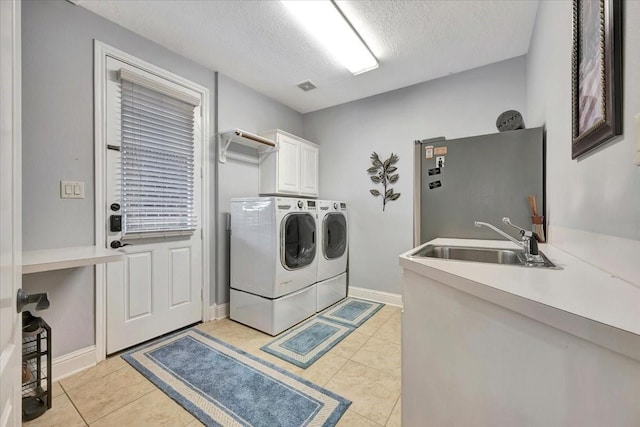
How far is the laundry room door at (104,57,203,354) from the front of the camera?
2000 millimetres

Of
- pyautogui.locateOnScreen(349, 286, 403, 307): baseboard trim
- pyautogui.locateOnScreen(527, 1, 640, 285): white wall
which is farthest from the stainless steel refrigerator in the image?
pyautogui.locateOnScreen(349, 286, 403, 307): baseboard trim

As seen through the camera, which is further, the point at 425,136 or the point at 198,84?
the point at 425,136

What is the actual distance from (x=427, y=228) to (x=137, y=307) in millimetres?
2450

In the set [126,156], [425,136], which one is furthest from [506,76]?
[126,156]

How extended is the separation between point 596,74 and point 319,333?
2379 millimetres

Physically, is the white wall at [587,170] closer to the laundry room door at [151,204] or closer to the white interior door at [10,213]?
the white interior door at [10,213]

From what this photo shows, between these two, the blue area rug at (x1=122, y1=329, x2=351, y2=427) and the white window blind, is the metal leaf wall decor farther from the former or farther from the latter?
the blue area rug at (x1=122, y1=329, x2=351, y2=427)

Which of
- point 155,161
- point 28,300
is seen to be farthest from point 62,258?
point 155,161

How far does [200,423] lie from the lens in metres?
1.36

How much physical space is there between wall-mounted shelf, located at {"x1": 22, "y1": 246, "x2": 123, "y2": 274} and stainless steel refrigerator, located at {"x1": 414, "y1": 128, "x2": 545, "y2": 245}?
86.6 inches

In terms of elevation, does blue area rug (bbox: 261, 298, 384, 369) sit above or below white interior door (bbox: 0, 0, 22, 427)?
below

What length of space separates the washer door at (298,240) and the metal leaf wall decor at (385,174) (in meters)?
0.98

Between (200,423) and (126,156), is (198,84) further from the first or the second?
(200,423)

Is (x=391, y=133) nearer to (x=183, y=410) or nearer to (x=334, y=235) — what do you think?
(x=334, y=235)
